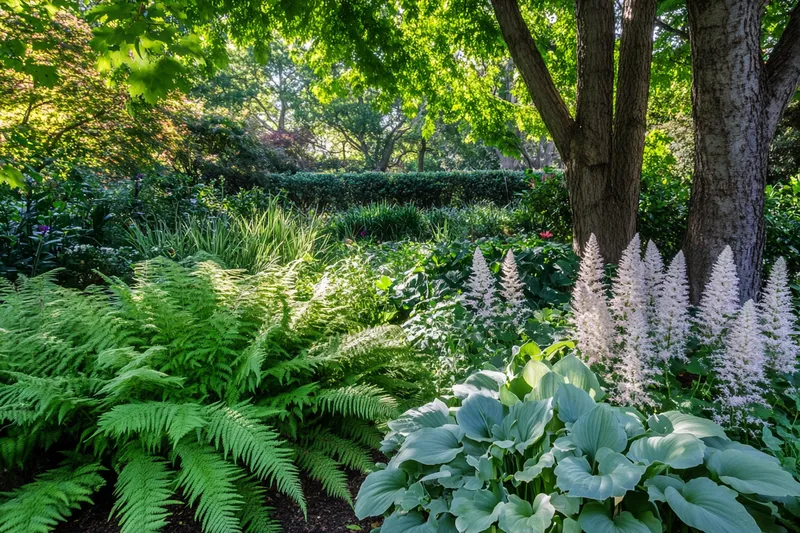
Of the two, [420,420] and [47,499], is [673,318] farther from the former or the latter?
[47,499]

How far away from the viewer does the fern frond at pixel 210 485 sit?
1571 mm

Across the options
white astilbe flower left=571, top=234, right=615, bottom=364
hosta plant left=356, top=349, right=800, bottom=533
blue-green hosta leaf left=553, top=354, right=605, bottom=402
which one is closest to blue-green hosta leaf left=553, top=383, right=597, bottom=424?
hosta plant left=356, top=349, right=800, bottom=533

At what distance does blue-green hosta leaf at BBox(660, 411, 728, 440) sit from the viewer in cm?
134

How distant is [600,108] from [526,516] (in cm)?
316

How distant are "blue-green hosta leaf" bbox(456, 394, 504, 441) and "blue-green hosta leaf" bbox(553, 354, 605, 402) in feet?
0.97

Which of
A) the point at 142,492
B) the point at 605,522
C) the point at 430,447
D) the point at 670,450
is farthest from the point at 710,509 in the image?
the point at 142,492

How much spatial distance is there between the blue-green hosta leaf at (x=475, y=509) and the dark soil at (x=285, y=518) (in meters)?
0.69

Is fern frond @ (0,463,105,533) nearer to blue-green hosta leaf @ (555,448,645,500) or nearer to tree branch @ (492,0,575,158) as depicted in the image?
blue-green hosta leaf @ (555,448,645,500)

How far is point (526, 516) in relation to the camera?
1.24 meters

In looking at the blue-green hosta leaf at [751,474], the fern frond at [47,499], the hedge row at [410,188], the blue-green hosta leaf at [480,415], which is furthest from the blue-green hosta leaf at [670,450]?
the hedge row at [410,188]

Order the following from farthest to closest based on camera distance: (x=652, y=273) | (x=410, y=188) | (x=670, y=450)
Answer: (x=410, y=188), (x=652, y=273), (x=670, y=450)

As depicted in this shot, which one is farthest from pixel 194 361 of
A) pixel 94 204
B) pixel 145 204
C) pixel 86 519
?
pixel 145 204

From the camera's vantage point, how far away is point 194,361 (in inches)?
85.1

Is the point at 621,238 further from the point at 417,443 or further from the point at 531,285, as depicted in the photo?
the point at 417,443
